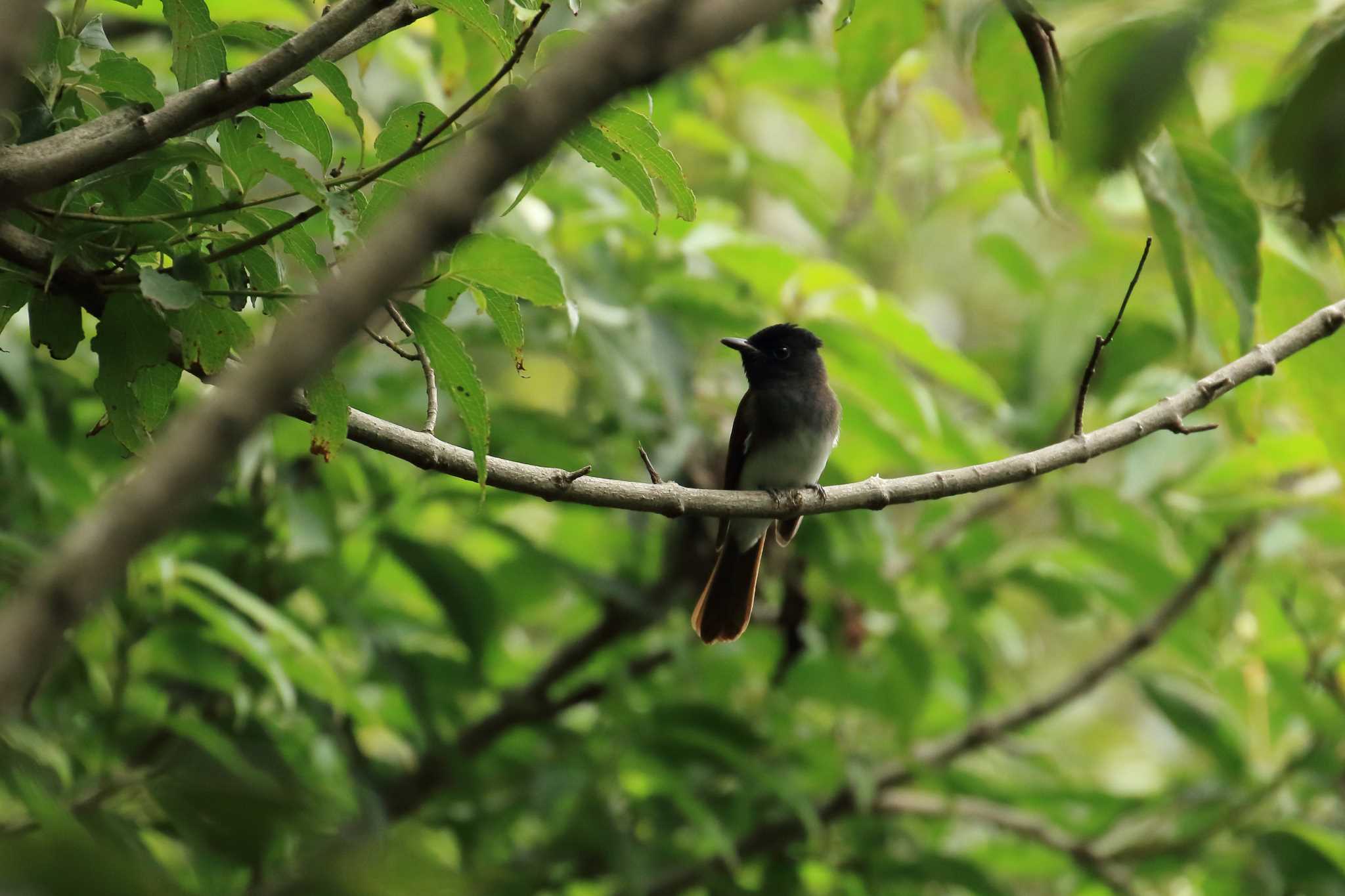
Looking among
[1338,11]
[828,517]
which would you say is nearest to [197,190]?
[1338,11]

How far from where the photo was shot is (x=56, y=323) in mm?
1925

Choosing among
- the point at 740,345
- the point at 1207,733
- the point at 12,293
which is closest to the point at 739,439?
the point at 740,345

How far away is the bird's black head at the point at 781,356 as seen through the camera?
4.58m

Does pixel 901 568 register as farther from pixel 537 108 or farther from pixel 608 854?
pixel 537 108

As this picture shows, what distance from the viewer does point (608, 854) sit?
3961 millimetres

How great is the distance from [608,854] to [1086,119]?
3391 mm

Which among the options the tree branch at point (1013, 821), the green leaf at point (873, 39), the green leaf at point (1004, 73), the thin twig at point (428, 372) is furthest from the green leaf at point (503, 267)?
the tree branch at point (1013, 821)

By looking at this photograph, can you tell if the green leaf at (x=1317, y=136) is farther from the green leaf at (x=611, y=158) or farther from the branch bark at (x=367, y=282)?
the green leaf at (x=611, y=158)

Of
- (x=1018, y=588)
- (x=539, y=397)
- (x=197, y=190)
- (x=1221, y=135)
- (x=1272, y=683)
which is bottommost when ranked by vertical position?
(x=197, y=190)

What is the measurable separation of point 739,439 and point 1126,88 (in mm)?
3655

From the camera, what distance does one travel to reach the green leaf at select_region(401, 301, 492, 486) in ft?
6.27

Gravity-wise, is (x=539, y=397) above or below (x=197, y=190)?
above

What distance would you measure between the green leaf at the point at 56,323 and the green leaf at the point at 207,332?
0.16 metres

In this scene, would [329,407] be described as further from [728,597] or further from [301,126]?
[728,597]
